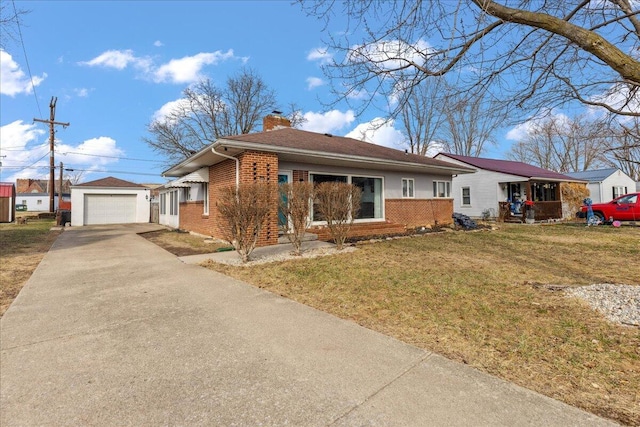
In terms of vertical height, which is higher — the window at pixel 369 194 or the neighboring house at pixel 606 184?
the neighboring house at pixel 606 184

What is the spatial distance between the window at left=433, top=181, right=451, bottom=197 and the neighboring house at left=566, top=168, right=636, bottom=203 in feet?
59.5

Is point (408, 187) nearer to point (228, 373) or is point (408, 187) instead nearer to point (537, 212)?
point (537, 212)

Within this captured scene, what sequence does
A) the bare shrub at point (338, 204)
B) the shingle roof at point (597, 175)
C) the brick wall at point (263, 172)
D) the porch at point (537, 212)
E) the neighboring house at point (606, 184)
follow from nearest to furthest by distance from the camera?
the bare shrub at point (338, 204) < the brick wall at point (263, 172) < the porch at point (537, 212) < the neighboring house at point (606, 184) < the shingle roof at point (597, 175)

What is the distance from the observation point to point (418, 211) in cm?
1513

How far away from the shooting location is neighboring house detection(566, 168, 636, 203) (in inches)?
1057

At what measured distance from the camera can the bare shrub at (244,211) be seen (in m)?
7.10

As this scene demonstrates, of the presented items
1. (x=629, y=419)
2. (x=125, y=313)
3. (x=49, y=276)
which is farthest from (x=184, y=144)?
(x=629, y=419)

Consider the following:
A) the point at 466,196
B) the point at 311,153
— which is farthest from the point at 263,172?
the point at 466,196

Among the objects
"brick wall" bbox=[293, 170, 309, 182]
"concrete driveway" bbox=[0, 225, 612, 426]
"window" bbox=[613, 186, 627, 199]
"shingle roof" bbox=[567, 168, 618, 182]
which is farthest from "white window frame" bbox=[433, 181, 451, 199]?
"window" bbox=[613, 186, 627, 199]

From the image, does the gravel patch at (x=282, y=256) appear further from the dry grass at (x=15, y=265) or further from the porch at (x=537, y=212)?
the porch at (x=537, y=212)

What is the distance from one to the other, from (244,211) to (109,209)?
2107 cm

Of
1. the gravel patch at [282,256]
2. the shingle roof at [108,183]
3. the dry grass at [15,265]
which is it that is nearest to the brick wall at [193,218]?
the dry grass at [15,265]

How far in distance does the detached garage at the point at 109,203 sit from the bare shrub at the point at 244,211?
20.0 m

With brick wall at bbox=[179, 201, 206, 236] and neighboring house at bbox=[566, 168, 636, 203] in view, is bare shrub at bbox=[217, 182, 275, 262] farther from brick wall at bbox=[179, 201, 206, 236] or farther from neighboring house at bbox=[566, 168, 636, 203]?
neighboring house at bbox=[566, 168, 636, 203]
